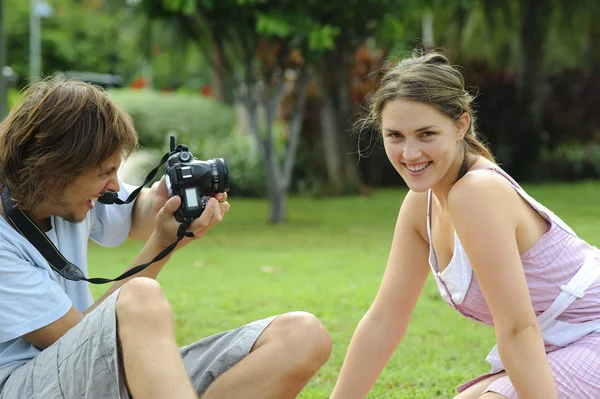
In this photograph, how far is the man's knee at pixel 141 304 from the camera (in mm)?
2641

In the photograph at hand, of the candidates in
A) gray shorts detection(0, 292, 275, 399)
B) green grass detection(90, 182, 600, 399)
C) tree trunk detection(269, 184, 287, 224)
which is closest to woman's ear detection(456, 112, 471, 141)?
gray shorts detection(0, 292, 275, 399)

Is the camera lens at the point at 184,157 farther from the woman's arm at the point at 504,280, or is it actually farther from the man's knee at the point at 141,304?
the woman's arm at the point at 504,280

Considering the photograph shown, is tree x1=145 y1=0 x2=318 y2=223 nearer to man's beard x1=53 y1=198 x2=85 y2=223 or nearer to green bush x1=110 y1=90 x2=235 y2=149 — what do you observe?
green bush x1=110 y1=90 x2=235 y2=149

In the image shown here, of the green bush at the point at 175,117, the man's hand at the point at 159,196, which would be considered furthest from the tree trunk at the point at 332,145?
the man's hand at the point at 159,196

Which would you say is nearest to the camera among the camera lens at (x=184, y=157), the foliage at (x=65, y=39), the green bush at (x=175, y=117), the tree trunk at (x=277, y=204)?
the camera lens at (x=184, y=157)

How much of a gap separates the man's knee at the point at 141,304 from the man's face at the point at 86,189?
15.5 inches

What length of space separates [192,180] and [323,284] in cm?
399

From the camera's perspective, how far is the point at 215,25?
1125 centimetres

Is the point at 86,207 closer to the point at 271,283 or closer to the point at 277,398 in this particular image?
the point at 277,398

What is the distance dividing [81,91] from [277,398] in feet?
3.68

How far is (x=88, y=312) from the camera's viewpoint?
294 cm

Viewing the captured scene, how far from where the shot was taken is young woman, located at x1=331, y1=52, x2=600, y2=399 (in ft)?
9.35

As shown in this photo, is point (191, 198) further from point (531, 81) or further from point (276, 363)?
point (531, 81)

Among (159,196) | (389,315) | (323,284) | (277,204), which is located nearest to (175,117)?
(277,204)
